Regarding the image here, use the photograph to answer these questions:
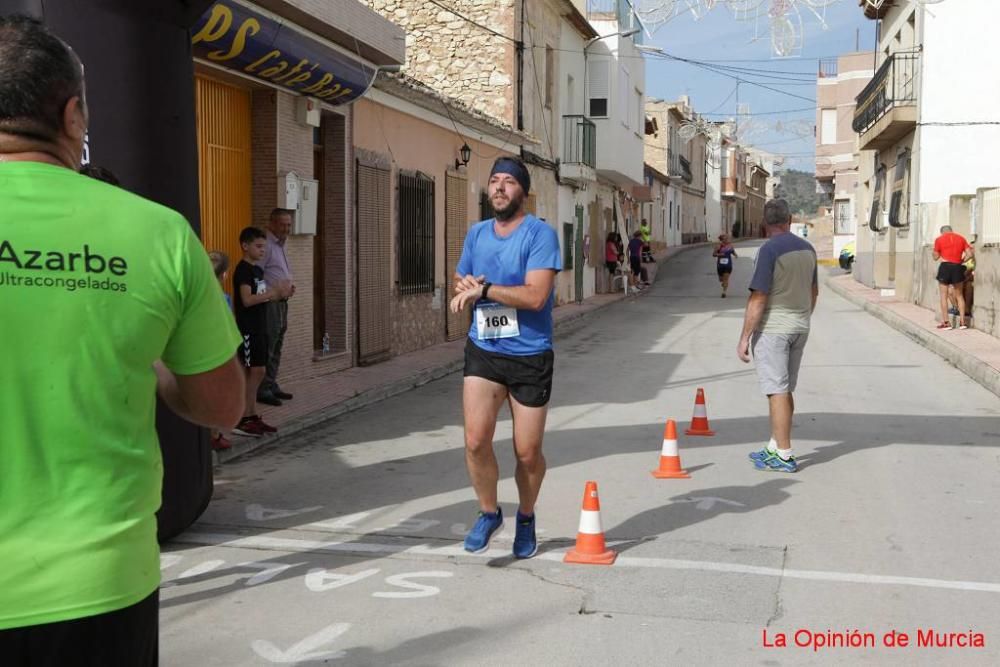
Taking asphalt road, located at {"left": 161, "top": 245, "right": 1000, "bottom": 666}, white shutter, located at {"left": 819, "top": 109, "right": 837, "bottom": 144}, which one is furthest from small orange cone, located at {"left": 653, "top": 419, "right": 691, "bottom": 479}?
white shutter, located at {"left": 819, "top": 109, "right": 837, "bottom": 144}

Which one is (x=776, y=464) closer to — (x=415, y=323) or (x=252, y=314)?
(x=252, y=314)

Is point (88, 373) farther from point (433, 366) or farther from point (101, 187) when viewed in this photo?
point (433, 366)

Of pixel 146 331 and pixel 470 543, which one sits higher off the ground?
pixel 146 331

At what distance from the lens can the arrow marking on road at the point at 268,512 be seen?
6.46 m

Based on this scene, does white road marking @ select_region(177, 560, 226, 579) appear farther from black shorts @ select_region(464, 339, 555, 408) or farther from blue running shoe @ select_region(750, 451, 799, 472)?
blue running shoe @ select_region(750, 451, 799, 472)

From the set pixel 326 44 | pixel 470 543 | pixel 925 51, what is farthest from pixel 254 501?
pixel 925 51

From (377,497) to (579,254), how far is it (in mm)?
24110

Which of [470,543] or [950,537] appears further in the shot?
[950,537]

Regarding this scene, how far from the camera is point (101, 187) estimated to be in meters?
1.98

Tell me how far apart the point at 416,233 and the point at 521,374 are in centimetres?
1193

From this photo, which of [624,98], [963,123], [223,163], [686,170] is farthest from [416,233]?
[686,170]

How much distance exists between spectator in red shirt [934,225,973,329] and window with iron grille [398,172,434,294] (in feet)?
28.2

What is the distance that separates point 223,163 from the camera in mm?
11445

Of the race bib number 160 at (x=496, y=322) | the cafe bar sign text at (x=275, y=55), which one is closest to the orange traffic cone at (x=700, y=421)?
the race bib number 160 at (x=496, y=322)
